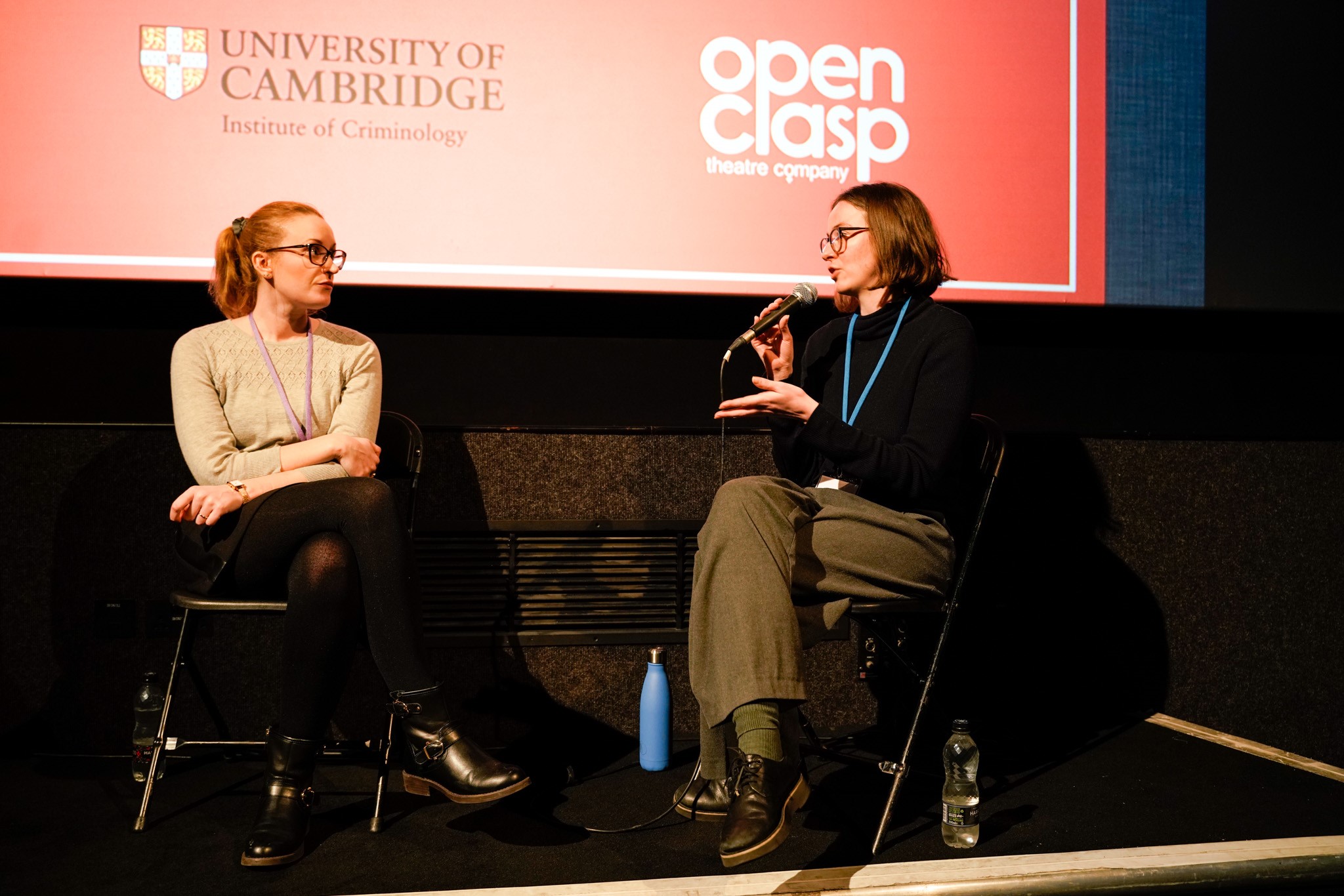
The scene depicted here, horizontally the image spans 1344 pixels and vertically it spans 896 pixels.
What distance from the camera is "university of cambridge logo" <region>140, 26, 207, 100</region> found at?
7.80 ft

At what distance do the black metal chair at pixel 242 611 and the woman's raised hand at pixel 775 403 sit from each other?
2.24 ft

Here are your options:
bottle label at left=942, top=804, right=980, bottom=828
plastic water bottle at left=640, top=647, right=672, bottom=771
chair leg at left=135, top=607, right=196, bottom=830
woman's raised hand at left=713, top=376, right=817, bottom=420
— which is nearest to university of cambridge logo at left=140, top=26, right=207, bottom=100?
chair leg at left=135, top=607, right=196, bottom=830

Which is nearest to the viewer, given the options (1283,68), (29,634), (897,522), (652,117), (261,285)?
(897,522)

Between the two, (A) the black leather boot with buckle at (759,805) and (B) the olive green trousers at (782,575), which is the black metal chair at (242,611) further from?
(A) the black leather boot with buckle at (759,805)

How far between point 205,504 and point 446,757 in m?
0.65

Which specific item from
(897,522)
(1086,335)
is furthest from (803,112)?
(897,522)

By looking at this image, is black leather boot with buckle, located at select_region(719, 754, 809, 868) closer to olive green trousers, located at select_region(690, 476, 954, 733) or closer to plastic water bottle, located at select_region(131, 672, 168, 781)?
olive green trousers, located at select_region(690, 476, 954, 733)

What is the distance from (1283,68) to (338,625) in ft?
9.96

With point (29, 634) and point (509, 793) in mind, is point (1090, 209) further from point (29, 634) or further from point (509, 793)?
point (29, 634)

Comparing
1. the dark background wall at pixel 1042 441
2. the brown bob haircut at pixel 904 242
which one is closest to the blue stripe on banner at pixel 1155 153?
the dark background wall at pixel 1042 441

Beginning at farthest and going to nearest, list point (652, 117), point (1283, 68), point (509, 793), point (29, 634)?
1. point (1283, 68)
2. point (652, 117)
3. point (29, 634)
4. point (509, 793)

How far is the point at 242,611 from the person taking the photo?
5.98 feet

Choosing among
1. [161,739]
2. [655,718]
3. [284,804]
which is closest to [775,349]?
[655,718]

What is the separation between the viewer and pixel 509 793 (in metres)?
1.64
